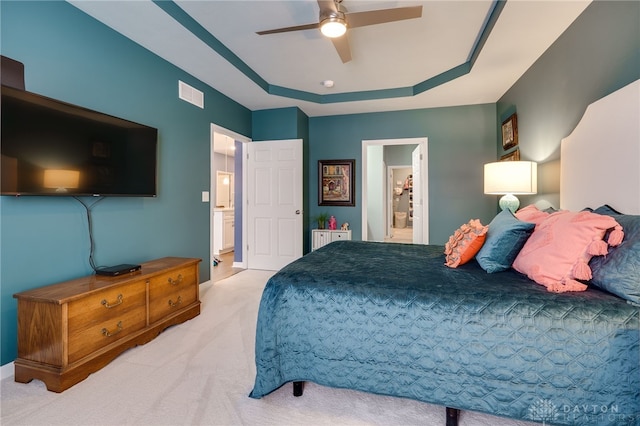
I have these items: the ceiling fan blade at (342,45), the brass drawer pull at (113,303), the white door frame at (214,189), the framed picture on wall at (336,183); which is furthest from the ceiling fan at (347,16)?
the framed picture on wall at (336,183)

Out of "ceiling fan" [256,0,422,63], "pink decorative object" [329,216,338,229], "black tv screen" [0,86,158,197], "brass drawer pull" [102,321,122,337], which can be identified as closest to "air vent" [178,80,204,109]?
"black tv screen" [0,86,158,197]

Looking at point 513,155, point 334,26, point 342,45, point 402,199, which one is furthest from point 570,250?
point 402,199

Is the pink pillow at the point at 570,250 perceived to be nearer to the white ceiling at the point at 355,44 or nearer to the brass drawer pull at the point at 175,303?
the white ceiling at the point at 355,44

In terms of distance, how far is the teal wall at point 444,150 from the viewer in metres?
4.37

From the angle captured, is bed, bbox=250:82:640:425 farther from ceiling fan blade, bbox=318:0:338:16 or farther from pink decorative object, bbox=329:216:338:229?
pink decorative object, bbox=329:216:338:229

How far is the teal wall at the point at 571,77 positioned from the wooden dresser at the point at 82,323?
11.7 feet

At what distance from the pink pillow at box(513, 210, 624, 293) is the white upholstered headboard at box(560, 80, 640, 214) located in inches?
21.7

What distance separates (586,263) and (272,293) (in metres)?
1.54

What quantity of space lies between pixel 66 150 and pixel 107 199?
0.54 meters

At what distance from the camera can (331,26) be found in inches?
84.0

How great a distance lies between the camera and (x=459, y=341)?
1.28 metres

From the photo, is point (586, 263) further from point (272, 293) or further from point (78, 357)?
point (78, 357)

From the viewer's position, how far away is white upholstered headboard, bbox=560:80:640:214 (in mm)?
1649

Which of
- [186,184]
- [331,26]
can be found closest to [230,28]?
[331,26]
